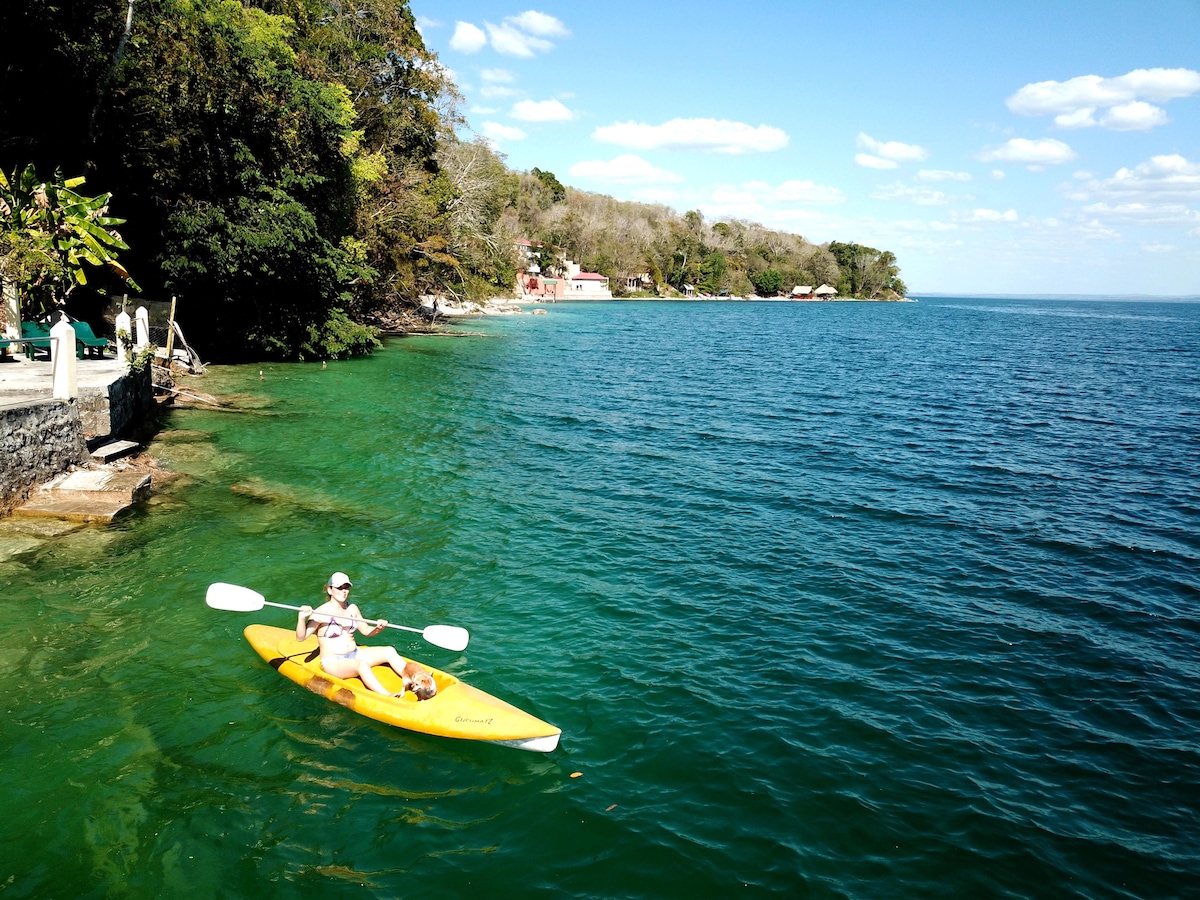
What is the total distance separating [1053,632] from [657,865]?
7.76m

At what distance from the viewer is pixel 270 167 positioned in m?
28.4

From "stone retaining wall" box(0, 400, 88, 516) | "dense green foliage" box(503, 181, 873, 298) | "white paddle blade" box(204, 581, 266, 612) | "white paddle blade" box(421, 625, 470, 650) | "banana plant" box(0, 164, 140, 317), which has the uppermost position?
"dense green foliage" box(503, 181, 873, 298)

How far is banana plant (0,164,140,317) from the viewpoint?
58.6ft

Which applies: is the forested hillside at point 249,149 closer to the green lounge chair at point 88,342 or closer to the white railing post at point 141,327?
the green lounge chair at point 88,342

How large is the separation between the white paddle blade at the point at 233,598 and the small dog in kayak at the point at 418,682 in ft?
7.35

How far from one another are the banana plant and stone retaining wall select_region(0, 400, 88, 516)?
6.22m

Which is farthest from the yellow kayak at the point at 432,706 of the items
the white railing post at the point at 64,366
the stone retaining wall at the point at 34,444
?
the white railing post at the point at 64,366

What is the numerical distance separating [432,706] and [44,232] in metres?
17.8

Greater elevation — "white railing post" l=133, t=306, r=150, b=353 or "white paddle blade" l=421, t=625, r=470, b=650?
"white railing post" l=133, t=306, r=150, b=353

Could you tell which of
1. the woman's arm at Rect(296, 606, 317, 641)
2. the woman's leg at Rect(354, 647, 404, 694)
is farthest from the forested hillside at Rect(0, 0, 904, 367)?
the woman's leg at Rect(354, 647, 404, 694)

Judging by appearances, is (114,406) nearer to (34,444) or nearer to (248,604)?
(34,444)

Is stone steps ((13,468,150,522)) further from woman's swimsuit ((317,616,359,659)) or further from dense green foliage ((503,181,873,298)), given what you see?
dense green foliage ((503,181,873,298))

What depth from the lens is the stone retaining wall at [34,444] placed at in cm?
1215

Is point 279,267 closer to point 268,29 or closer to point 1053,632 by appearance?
point 268,29
